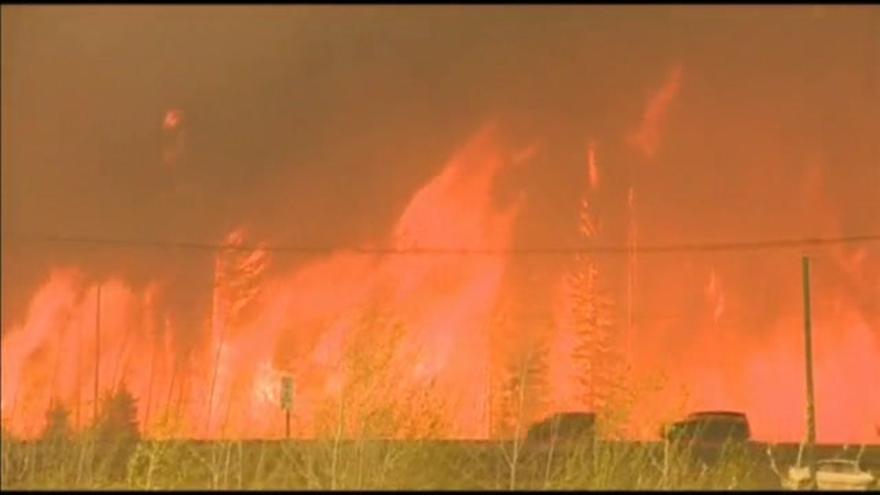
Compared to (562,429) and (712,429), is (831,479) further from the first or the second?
(712,429)

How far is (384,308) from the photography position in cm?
1541

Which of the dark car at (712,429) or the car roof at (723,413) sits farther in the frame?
the car roof at (723,413)

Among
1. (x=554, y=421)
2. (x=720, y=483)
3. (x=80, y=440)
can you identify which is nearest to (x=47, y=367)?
(x=80, y=440)

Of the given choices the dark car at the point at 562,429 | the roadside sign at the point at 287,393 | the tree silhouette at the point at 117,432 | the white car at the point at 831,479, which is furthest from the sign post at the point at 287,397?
the white car at the point at 831,479

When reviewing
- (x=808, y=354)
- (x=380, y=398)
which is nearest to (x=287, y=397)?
(x=380, y=398)

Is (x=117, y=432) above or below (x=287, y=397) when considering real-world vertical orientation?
below

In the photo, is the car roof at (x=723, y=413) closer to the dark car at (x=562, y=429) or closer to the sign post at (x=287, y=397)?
the dark car at (x=562, y=429)

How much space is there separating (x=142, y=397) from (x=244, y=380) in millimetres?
1184

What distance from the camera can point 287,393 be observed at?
603 inches

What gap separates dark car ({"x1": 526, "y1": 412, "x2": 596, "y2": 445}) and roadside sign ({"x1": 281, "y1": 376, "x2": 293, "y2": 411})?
8.44 feet

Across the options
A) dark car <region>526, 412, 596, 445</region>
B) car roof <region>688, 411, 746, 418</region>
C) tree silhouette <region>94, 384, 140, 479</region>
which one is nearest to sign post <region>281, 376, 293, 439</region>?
tree silhouette <region>94, 384, 140, 479</region>

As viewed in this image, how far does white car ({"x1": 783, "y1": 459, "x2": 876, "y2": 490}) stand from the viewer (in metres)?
12.6

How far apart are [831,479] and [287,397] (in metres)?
5.58

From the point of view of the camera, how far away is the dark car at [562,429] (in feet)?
45.6
